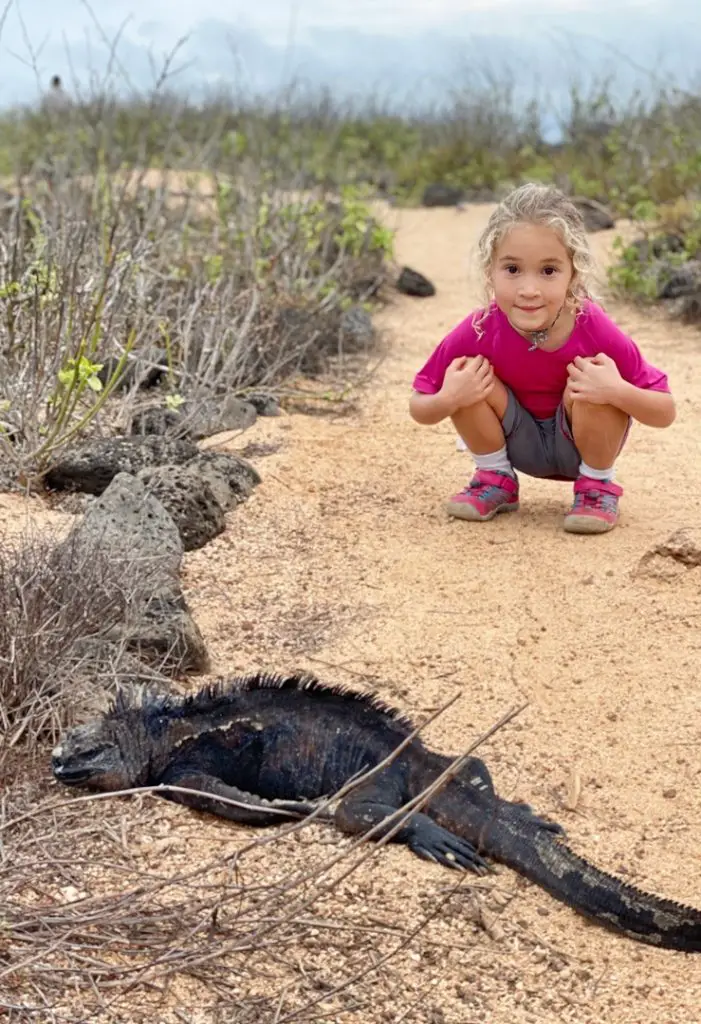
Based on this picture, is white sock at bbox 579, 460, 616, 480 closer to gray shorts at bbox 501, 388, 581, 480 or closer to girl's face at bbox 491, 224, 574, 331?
gray shorts at bbox 501, 388, 581, 480

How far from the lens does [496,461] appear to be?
4.95m

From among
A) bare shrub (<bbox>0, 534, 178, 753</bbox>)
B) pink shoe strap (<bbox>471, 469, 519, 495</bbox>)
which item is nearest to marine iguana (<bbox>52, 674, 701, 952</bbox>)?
bare shrub (<bbox>0, 534, 178, 753</bbox>)

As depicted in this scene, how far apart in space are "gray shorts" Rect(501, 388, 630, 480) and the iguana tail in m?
1.83

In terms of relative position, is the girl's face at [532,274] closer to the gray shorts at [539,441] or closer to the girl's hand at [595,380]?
the girl's hand at [595,380]

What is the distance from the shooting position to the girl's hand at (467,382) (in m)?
4.70

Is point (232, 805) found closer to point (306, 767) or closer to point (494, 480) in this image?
point (306, 767)

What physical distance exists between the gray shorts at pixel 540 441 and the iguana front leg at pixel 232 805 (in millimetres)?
1836

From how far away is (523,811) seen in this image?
341cm

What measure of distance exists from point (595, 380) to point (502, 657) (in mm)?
1068

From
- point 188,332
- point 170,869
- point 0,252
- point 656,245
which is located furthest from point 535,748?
point 656,245

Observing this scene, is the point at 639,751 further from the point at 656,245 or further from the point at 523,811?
the point at 656,245

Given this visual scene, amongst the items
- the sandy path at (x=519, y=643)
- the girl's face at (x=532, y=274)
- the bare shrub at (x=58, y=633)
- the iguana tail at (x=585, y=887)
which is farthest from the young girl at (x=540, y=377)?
the iguana tail at (x=585, y=887)

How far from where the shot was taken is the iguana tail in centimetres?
301

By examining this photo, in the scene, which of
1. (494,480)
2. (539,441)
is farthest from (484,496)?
(539,441)
